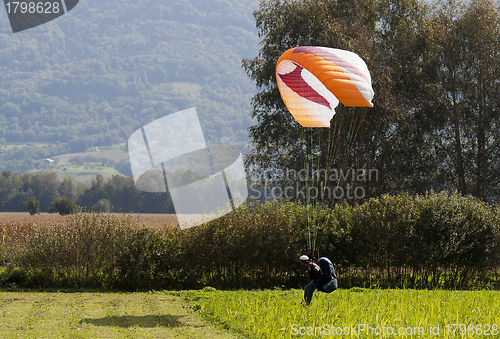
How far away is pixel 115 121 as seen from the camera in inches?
7146

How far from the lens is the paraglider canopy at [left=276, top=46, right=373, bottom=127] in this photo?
324 inches

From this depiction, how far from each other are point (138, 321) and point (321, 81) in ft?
20.4

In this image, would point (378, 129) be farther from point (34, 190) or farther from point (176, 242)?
point (34, 190)

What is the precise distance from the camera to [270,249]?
44.0ft

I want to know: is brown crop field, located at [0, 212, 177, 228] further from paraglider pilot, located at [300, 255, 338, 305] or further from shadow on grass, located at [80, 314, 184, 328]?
paraglider pilot, located at [300, 255, 338, 305]

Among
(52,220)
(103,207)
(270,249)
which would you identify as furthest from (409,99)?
(52,220)

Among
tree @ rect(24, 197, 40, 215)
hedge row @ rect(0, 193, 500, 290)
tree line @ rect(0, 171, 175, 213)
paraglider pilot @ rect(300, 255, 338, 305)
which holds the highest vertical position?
paraglider pilot @ rect(300, 255, 338, 305)

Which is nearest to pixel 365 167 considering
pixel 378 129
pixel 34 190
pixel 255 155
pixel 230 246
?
pixel 378 129

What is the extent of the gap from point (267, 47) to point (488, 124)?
1319 centimetres

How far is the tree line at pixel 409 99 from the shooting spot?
70.8 ft

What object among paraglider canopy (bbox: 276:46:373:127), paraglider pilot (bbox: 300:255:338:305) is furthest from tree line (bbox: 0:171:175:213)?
paraglider pilot (bbox: 300:255:338:305)

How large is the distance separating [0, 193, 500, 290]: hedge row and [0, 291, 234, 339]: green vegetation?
137 centimetres

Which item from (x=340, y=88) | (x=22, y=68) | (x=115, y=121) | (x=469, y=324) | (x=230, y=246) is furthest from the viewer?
(x=22, y=68)

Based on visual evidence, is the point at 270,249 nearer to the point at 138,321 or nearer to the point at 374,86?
the point at 138,321
